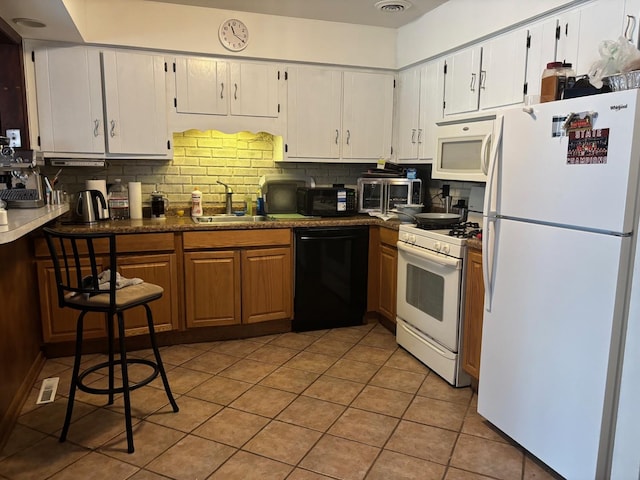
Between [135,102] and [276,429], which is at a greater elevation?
[135,102]

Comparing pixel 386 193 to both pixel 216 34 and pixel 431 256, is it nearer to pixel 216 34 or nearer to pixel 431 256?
pixel 431 256

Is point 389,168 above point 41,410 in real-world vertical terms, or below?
above

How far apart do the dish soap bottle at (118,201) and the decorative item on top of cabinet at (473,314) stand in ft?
8.42

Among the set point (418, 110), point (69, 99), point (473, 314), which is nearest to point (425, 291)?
point (473, 314)

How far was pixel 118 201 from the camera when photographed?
357cm

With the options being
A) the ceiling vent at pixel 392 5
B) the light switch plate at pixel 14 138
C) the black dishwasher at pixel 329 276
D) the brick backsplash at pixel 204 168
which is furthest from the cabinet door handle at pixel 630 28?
the light switch plate at pixel 14 138

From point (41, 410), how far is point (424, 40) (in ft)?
11.9

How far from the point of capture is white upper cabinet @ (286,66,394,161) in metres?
3.88

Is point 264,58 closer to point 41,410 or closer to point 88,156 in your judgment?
point 88,156

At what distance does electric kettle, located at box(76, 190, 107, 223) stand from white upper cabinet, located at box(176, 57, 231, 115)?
88cm

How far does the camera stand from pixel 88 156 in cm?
340

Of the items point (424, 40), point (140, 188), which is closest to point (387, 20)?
point (424, 40)

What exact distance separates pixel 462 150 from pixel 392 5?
49.6 inches

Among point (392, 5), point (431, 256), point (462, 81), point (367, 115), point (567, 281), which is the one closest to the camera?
point (567, 281)
